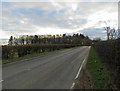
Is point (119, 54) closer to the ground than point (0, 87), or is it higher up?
higher up

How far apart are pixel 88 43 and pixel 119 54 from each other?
11708cm

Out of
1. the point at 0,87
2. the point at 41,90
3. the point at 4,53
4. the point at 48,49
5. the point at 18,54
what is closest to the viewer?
the point at 41,90

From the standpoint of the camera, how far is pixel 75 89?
4504 millimetres

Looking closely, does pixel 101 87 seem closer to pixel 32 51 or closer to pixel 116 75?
pixel 116 75

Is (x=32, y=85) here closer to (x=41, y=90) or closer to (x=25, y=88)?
(x=25, y=88)

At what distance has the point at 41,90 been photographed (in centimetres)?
444

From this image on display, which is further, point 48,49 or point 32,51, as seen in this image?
point 48,49

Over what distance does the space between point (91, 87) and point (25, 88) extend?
336 cm

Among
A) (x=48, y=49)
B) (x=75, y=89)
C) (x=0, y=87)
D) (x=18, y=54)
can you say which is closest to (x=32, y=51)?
(x=18, y=54)

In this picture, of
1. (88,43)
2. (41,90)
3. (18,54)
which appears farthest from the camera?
(88,43)

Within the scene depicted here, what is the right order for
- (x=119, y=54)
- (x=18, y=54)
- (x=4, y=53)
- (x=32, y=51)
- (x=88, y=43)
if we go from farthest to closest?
(x=88, y=43) → (x=32, y=51) → (x=18, y=54) → (x=4, y=53) → (x=119, y=54)

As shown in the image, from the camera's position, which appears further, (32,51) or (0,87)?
(32,51)

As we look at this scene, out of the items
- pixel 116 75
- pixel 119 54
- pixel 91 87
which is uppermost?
pixel 119 54

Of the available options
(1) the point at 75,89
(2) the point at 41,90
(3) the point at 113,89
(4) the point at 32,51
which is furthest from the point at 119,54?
(4) the point at 32,51
